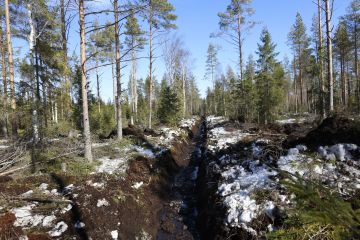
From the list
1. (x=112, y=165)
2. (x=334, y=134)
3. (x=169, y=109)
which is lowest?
(x=112, y=165)

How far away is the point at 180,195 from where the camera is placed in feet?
32.1

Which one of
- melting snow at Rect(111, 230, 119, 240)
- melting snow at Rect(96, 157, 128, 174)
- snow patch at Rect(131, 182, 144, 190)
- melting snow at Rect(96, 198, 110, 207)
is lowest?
melting snow at Rect(111, 230, 119, 240)

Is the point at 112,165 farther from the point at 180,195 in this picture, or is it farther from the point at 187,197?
the point at 187,197

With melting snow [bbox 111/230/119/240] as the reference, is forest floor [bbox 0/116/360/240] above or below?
above

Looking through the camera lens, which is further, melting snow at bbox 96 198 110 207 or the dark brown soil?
the dark brown soil

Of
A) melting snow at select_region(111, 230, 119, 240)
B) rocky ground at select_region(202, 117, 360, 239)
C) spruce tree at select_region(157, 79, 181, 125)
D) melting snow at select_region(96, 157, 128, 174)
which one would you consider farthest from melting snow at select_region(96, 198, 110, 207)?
spruce tree at select_region(157, 79, 181, 125)

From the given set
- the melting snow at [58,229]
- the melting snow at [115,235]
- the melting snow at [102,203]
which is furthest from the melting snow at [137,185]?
the melting snow at [58,229]

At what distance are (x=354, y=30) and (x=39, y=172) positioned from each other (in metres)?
32.7

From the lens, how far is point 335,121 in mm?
8188

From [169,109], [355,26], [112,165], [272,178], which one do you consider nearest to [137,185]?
[112,165]

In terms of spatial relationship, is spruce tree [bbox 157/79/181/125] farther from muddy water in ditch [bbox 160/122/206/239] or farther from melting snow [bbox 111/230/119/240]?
melting snow [bbox 111/230/119/240]

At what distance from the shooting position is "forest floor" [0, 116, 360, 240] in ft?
18.3

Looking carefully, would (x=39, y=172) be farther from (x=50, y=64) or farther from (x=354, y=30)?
(x=354, y=30)

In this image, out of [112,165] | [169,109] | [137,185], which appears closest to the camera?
[137,185]
